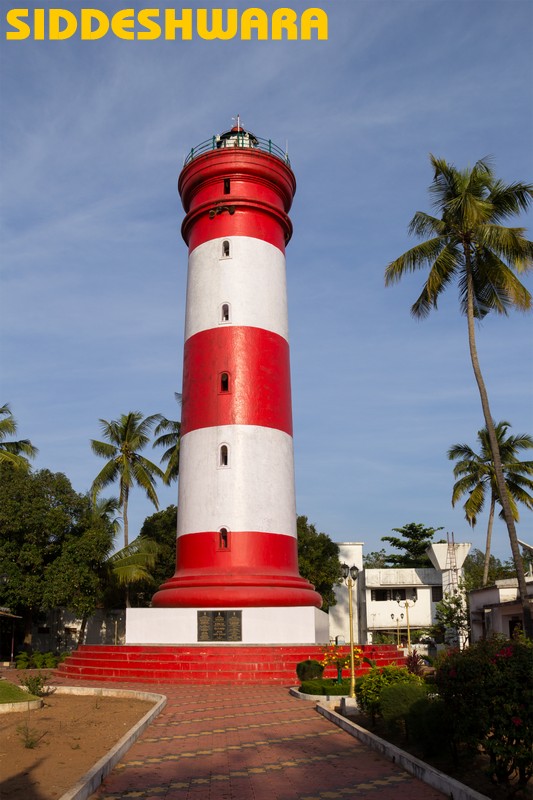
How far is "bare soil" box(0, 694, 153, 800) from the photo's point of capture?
8.68 meters

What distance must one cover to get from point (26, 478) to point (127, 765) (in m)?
23.7

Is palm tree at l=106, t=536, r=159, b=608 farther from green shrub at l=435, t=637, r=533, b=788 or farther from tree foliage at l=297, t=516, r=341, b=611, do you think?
green shrub at l=435, t=637, r=533, b=788

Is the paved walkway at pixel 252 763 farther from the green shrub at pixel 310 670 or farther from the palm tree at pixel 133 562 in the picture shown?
the palm tree at pixel 133 562

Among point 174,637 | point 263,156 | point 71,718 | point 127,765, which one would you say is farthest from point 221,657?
point 263,156

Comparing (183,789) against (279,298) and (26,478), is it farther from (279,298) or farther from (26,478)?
(26,478)

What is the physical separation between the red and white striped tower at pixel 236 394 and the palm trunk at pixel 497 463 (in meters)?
7.16

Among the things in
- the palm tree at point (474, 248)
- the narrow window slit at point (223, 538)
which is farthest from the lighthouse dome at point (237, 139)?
the narrow window slit at point (223, 538)

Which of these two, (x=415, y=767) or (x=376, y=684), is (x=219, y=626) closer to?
(x=376, y=684)

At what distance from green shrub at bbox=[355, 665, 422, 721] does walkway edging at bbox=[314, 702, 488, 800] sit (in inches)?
15.5

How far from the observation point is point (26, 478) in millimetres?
31891

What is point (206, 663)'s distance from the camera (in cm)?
2167

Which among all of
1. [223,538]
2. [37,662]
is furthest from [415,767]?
[37,662]

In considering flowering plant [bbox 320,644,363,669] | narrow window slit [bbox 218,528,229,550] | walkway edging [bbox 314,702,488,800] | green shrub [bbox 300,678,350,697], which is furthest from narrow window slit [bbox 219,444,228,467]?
walkway edging [bbox 314,702,488,800]

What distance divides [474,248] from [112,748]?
757 inches
